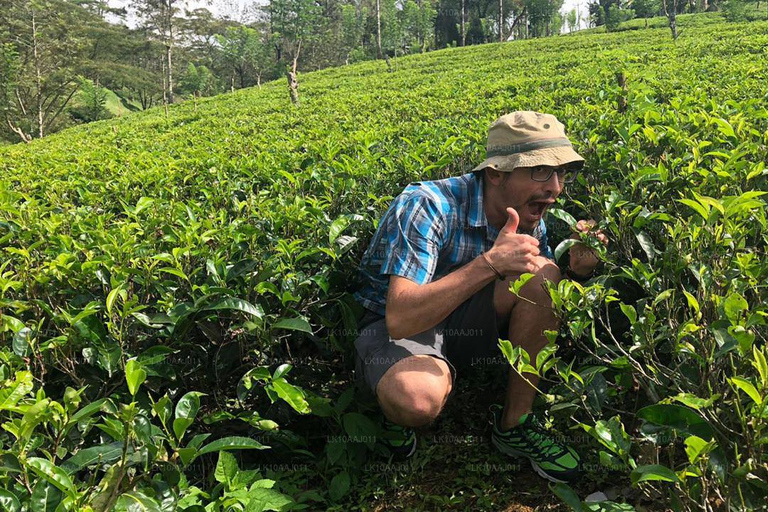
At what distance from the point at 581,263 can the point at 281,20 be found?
4175cm

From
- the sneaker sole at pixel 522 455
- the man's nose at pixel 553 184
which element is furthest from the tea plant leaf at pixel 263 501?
the man's nose at pixel 553 184

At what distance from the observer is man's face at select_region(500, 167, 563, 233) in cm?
225

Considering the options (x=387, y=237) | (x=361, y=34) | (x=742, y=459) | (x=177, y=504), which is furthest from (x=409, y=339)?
(x=361, y=34)

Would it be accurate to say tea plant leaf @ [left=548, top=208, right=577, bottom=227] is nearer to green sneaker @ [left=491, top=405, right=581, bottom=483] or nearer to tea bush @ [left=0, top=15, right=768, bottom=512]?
tea bush @ [left=0, top=15, right=768, bottom=512]

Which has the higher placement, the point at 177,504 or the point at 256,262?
the point at 256,262

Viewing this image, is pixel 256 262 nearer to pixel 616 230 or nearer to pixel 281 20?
pixel 616 230

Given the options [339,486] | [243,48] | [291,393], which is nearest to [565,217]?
[291,393]

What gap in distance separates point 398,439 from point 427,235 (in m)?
0.90

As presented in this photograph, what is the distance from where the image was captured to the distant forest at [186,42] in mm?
27969

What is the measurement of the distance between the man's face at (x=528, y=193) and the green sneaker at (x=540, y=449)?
0.87 meters

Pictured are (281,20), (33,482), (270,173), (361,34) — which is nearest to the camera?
(33,482)

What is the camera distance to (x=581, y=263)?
7.50ft

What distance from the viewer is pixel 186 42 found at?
50812 millimetres

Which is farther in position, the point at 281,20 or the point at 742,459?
the point at 281,20
